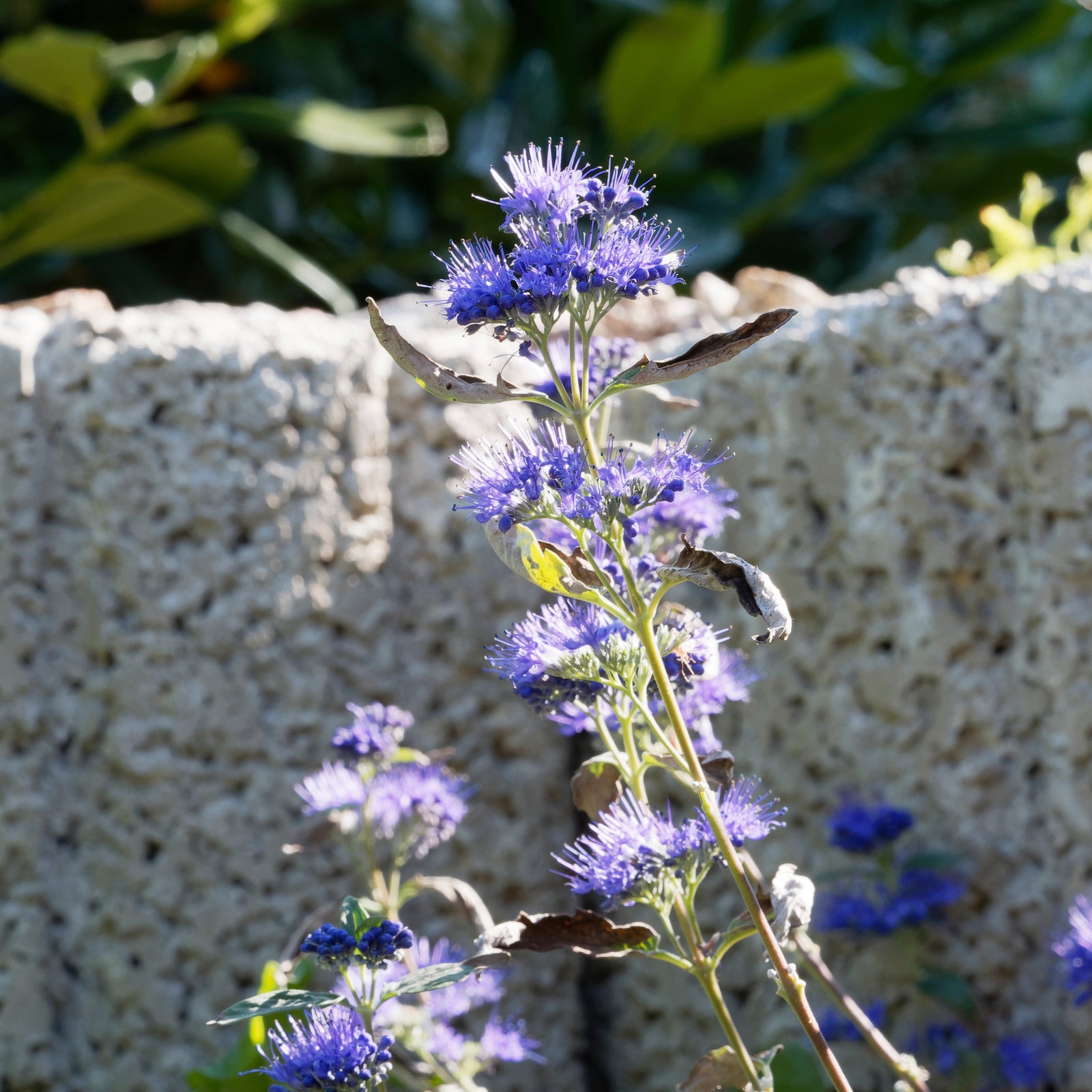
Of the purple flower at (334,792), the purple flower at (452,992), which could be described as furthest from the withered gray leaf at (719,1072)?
the purple flower at (334,792)

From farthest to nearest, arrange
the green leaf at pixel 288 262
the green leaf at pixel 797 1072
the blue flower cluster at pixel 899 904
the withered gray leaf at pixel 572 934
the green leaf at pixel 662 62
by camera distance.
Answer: the green leaf at pixel 662 62, the green leaf at pixel 288 262, the blue flower cluster at pixel 899 904, the green leaf at pixel 797 1072, the withered gray leaf at pixel 572 934

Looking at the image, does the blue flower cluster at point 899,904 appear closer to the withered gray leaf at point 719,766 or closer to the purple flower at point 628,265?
the withered gray leaf at point 719,766

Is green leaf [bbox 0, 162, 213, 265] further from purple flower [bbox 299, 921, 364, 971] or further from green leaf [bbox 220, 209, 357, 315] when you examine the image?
purple flower [bbox 299, 921, 364, 971]

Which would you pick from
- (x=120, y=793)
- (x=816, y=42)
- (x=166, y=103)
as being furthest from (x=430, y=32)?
(x=120, y=793)

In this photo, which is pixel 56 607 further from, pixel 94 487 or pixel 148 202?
pixel 148 202

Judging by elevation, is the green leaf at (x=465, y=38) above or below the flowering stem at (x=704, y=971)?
above

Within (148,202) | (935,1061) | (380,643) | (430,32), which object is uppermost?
(430,32)

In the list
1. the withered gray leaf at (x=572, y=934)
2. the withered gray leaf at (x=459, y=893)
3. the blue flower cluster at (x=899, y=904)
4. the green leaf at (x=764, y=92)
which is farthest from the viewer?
the green leaf at (x=764, y=92)
